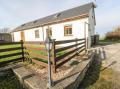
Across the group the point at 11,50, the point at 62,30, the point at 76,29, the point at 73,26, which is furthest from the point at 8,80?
the point at 62,30

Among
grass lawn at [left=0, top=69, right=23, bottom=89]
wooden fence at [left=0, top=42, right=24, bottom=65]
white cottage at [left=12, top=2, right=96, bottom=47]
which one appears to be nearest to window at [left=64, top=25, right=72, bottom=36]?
white cottage at [left=12, top=2, right=96, bottom=47]

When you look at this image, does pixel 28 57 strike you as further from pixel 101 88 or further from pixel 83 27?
pixel 83 27

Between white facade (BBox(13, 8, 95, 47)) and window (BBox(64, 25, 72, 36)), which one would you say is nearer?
white facade (BBox(13, 8, 95, 47))

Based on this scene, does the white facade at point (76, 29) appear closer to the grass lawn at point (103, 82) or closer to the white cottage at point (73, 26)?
the white cottage at point (73, 26)

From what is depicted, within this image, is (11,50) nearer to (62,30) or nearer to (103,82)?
(103,82)

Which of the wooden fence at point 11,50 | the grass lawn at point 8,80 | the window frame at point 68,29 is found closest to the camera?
the grass lawn at point 8,80

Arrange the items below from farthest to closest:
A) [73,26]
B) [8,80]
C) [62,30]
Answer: [62,30]
[73,26]
[8,80]

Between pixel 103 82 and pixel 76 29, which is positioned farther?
pixel 76 29

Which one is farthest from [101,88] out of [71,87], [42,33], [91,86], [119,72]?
[42,33]

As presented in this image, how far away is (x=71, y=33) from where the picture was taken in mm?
11727

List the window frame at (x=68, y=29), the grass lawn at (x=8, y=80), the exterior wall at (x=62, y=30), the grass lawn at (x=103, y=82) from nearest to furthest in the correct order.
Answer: the grass lawn at (x=103, y=82), the grass lawn at (x=8, y=80), the exterior wall at (x=62, y=30), the window frame at (x=68, y=29)

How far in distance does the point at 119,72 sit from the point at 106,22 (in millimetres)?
22888

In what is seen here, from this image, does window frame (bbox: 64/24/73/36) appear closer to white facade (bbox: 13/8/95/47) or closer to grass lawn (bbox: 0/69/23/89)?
white facade (bbox: 13/8/95/47)

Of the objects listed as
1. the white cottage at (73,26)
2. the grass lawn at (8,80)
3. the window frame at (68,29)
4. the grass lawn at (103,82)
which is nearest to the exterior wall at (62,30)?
the white cottage at (73,26)
